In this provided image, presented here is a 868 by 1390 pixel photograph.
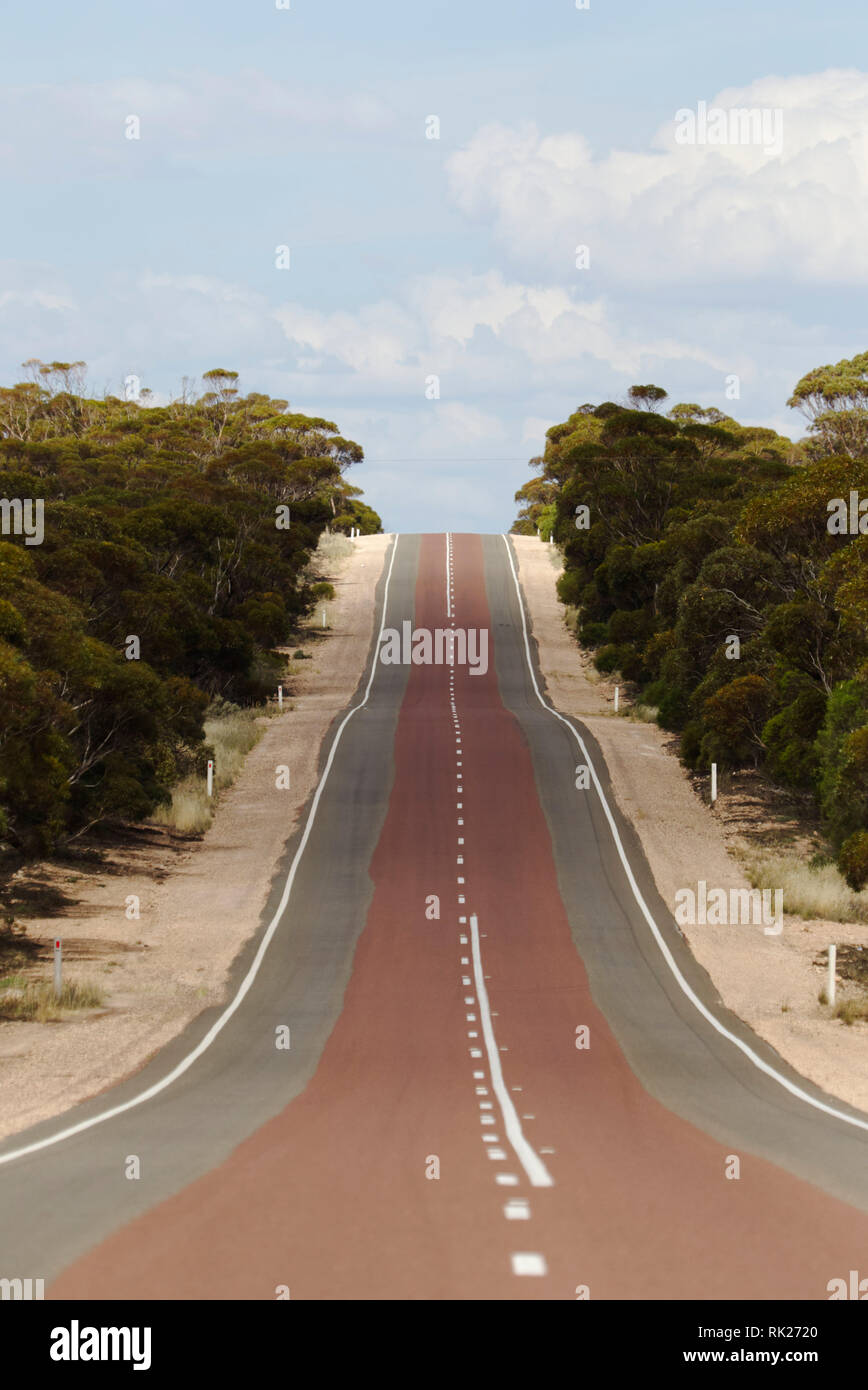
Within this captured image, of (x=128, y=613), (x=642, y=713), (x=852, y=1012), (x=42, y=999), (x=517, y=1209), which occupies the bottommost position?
(x=852, y=1012)

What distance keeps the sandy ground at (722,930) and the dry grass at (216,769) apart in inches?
482

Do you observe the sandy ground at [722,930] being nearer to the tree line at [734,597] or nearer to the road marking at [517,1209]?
the tree line at [734,597]

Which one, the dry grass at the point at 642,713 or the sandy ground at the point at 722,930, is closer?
the sandy ground at the point at 722,930

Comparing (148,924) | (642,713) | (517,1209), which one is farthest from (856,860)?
(642,713)

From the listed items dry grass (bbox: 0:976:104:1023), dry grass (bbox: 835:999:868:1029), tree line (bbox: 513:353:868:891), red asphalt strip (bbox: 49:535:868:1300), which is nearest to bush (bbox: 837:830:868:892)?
tree line (bbox: 513:353:868:891)

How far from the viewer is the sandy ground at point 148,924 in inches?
751

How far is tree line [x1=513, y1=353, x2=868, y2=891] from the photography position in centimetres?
3412

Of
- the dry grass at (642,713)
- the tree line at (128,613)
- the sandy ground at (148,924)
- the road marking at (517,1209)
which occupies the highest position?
the tree line at (128,613)

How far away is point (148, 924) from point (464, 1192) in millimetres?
19886

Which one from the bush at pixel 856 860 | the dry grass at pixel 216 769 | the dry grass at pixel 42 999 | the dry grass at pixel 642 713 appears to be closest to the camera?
the dry grass at pixel 42 999

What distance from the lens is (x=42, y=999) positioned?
2302cm

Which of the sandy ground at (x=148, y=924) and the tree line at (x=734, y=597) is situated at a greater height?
the tree line at (x=734, y=597)

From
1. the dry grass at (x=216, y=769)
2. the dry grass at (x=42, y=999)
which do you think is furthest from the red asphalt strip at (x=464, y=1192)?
the dry grass at (x=216, y=769)

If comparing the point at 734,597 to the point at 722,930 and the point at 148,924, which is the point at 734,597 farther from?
the point at 148,924
